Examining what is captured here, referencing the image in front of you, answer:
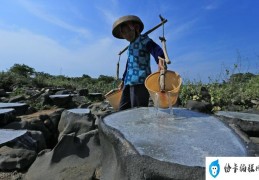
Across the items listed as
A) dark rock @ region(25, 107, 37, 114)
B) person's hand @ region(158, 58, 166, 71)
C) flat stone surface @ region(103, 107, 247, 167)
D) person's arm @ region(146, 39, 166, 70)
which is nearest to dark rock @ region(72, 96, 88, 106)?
dark rock @ region(25, 107, 37, 114)

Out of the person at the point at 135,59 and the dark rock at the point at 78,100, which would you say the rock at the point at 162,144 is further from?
the dark rock at the point at 78,100

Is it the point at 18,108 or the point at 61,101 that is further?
the point at 61,101

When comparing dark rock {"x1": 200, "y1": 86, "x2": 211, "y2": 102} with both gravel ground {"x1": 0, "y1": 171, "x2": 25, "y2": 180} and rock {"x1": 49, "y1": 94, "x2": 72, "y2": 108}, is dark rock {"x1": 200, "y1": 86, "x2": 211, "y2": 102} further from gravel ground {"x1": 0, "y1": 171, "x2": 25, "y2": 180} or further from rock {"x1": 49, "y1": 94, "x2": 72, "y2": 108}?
gravel ground {"x1": 0, "y1": 171, "x2": 25, "y2": 180}

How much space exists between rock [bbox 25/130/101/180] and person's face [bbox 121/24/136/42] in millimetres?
1206

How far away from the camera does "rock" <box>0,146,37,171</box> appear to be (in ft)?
10.8

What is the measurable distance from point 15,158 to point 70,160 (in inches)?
21.3

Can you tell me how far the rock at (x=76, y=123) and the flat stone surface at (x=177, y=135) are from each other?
1.22 metres

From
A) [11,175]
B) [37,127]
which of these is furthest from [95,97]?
[11,175]

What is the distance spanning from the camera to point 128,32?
407 cm

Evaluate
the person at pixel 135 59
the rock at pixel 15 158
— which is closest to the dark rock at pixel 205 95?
the person at pixel 135 59

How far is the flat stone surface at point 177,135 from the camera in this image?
2297 mm

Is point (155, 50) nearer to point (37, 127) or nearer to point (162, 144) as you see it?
point (162, 144)

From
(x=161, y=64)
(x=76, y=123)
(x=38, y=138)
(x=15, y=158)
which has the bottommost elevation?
(x=15, y=158)

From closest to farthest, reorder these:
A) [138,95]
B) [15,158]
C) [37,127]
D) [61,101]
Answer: [15,158] < [138,95] < [37,127] < [61,101]
